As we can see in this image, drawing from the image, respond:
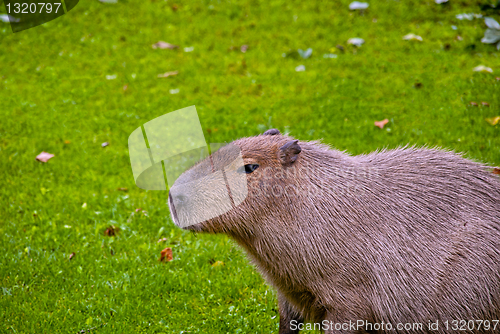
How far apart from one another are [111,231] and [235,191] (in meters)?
2.44

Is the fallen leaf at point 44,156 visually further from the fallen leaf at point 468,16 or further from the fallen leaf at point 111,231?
the fallen leaf at point 468,16

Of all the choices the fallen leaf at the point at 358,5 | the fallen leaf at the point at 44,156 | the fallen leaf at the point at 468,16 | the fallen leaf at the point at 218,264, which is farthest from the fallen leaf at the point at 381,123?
the fallen leaf at the point at 44,156

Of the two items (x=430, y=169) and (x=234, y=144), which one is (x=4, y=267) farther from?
(x=430, y=169)

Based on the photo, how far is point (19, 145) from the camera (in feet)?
20.1

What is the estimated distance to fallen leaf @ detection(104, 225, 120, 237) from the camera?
482cm

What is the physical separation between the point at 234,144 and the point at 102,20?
672cm

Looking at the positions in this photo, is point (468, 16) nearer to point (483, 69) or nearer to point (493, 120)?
point (483, 69)

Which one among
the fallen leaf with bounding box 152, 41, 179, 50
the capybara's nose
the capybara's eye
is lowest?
the fallen leaf with bounding box 152, 41, 179, 50

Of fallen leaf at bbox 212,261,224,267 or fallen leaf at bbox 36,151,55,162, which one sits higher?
fallen leaf at bbox 212,261,224,267

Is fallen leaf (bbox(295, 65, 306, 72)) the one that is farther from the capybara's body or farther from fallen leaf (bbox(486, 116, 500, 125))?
the capybara's body

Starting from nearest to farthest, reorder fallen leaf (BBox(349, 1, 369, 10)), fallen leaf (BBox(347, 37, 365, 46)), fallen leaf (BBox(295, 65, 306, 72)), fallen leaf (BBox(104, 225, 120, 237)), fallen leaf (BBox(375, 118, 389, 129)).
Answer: fallen leaf (BBox(104, 225, 120, 237)) < fallen leaf (BBox(375, 118, 389, 129)) < fallen leaf (BBox(295, 65, 306, 72)) < fallen leaf (BBox(347, 37, 365, 46)) < fallen leaf (BBox(349, 1, 369, 10))

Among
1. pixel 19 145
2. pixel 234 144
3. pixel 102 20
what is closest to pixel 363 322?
pixel 234 144

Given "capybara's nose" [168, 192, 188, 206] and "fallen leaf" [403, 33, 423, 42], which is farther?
"fallen leaf" [403, 33, 423, 42]

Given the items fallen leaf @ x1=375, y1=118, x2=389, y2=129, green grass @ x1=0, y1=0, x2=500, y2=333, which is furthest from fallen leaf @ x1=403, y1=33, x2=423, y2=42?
fallen leaf @ x1=375, y1=118, x2=389, y2=129
